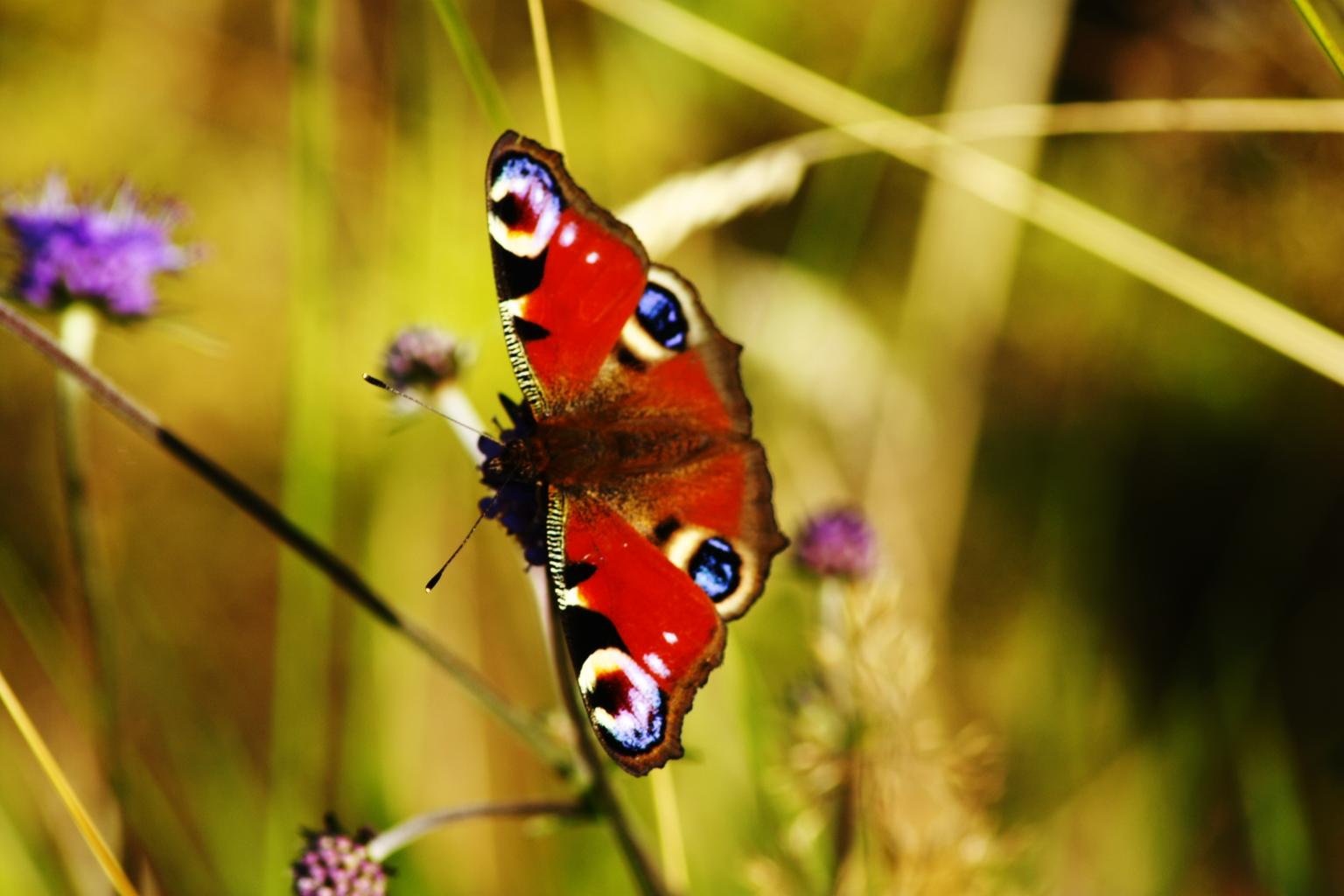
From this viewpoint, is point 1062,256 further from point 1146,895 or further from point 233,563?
point 233,563

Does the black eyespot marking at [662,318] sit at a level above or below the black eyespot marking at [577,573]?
above

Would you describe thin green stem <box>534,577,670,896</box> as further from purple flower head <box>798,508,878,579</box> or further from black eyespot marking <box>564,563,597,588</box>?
purple flower head <box>798,508,878,579</box>

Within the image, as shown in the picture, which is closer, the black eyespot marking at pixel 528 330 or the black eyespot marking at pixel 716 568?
the black eyespot marking at pixel 716 568

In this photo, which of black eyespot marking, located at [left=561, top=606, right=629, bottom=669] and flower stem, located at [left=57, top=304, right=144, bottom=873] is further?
flower stem, located at [left=57, top=304, right=144, bottom=873]

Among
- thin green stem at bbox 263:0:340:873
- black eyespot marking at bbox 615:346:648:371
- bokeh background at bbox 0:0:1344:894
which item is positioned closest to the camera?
black eyespot marking at bbox 615:346:648:371

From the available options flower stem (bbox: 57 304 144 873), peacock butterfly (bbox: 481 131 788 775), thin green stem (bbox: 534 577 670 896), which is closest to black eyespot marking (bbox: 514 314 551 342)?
peacock butterfly (bbox: 481 131 788 775)

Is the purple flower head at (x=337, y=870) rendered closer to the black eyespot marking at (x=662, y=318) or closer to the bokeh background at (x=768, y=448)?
the bokeh background at (x=768, y=448)

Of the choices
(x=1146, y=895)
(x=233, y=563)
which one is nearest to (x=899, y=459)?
(x=1146, y=895)

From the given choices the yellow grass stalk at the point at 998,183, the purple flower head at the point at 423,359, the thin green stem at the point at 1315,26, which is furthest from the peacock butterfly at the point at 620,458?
Answer: the thin green stem at the point at 1315,26
